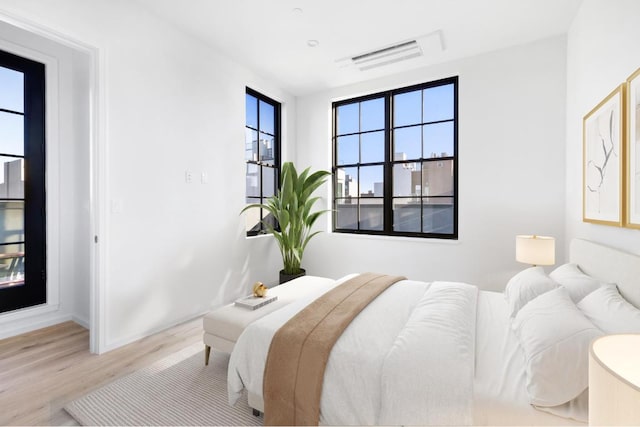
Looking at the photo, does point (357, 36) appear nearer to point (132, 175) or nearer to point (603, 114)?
point (603, 114)

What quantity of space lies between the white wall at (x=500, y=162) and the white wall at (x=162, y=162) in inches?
77.9

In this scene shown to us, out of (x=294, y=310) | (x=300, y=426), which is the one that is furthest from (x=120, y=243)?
(x=300, y=426)

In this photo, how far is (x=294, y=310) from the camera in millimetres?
1798

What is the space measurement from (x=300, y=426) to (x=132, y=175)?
7.36ft

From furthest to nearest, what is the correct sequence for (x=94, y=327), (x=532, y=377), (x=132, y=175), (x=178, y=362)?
(x=132, y=175), (x=94, y=327), (x=178, y=362), (x=532, y=377)

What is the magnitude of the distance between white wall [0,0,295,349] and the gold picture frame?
3158 mm

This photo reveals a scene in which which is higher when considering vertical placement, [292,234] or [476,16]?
[476,16]

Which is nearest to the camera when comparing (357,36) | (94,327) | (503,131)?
(94,327)

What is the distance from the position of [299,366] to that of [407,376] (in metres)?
0.46

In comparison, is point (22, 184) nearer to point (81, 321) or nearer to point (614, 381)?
point (81, 321)

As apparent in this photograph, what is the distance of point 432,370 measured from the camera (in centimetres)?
120

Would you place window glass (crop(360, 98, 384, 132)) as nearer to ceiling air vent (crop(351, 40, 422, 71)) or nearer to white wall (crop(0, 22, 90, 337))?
ceiling air vent (crop(351, 40, 422, 71))

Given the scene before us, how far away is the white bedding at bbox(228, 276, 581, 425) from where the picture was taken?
1117mm

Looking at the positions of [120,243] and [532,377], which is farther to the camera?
[120,243]
